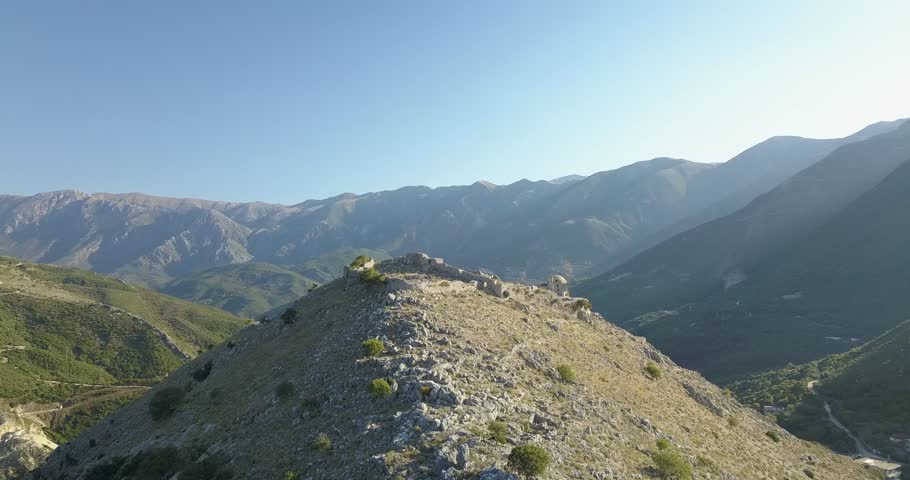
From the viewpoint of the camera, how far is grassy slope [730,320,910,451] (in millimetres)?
71375

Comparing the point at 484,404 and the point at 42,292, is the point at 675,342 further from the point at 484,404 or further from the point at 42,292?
the point at 42,292

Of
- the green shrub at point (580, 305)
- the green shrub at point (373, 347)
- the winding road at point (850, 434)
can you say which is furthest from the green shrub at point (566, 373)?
the winding road at point (850, 434)

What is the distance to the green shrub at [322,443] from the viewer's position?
23.3m

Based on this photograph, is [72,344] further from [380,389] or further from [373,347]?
[380,389]

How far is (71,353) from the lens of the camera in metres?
114

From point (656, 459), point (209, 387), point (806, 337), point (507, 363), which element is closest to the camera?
point (656, 459)

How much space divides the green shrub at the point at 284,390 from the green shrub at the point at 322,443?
8212 millimetres

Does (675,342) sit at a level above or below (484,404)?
below

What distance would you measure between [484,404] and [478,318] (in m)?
15.5

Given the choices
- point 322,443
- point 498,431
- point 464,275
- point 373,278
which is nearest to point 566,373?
point 498,431

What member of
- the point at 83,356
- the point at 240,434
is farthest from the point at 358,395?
the point at 83,356

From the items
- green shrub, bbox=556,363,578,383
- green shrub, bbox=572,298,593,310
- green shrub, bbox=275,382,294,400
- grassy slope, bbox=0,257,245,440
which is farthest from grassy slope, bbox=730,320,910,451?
grassy slope, bbox=0,257,245,440

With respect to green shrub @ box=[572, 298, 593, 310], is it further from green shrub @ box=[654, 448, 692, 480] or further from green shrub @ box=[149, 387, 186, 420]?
green shrub @ box=[149, 387, 186, 420]

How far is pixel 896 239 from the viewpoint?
174750 millimetres
